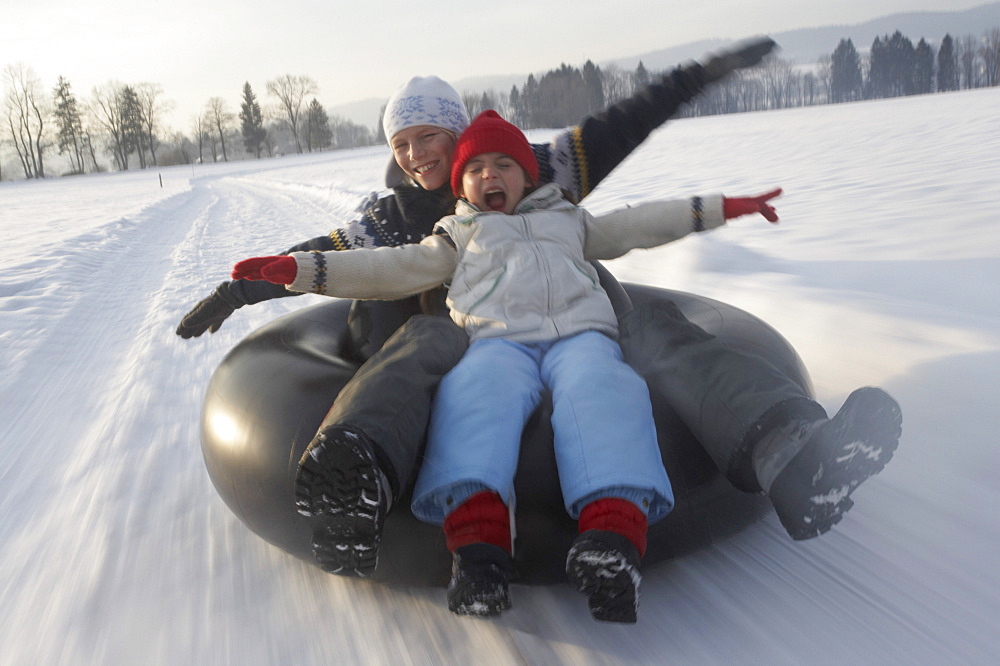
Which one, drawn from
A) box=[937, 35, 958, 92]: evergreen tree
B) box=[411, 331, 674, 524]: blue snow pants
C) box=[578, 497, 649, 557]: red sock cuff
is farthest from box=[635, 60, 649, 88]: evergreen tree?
box=[937, 35, 958, 92]: evergreen tree

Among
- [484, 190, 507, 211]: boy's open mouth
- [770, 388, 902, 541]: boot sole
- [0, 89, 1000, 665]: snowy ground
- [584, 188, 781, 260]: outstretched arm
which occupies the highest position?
[484, 190, 507, 211]: boy's open mouth

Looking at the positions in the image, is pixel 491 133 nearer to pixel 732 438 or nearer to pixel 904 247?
pixel 732 438

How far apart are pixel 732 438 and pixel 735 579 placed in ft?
1.15

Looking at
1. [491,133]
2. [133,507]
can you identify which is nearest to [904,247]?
[491,133]

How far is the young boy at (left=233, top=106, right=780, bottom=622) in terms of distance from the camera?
4.28 ft

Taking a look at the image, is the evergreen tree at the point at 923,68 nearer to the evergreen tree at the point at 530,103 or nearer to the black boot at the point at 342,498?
the evergreen tree at the point at 530,103

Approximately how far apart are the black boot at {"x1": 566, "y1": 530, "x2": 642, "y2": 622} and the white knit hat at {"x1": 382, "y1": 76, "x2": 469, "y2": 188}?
1.84 metres

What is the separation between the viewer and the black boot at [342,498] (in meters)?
1.29

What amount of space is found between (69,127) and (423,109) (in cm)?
6259

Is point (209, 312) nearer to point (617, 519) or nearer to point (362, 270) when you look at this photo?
point (362, 270)

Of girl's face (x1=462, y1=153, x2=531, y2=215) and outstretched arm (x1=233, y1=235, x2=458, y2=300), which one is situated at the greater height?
girl's face (x1=462, y1=153, x2=531, y2=215)

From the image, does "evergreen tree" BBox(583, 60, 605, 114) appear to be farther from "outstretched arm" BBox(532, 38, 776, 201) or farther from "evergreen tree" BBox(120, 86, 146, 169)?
"evergreen tree" BBox(120, 86, 146, 169)

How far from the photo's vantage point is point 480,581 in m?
1.27

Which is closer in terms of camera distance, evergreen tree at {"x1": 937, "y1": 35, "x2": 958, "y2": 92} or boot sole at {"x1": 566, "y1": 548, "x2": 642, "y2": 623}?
boot sole at {"x1": 566, "y1": 548, "x2": 642, "y2": 623}
